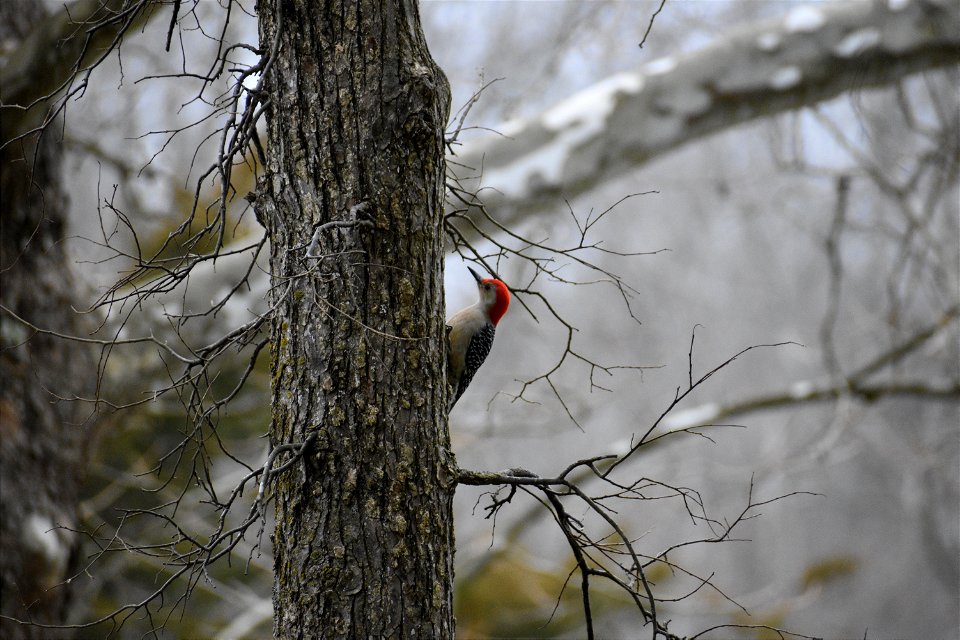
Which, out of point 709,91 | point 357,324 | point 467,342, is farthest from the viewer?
point 709,91

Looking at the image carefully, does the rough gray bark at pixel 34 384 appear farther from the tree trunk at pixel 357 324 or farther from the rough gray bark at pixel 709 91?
the rough gray bark at pixel 709 91

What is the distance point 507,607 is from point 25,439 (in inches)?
189

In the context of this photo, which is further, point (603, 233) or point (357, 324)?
point (603, 233)

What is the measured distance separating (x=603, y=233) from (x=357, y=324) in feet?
59.1

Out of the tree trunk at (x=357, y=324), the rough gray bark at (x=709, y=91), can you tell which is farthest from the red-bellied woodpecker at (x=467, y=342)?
the tree trunk at (x=357, y=324)

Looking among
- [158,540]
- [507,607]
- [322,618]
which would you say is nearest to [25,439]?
[322,618]

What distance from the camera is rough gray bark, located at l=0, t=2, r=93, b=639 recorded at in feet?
11.6

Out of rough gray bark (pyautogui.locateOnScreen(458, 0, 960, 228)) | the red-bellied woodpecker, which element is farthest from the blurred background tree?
the red-bellied woodpecker

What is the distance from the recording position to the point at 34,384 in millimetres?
3814

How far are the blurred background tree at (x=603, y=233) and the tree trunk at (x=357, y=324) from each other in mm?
211

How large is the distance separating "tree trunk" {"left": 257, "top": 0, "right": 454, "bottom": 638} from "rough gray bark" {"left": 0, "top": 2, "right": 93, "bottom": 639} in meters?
2.07

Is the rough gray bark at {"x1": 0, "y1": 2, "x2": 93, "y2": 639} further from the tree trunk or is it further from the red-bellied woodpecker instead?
the tree trunk

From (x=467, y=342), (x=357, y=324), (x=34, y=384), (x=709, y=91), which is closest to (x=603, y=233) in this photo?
(x=709, y=91)

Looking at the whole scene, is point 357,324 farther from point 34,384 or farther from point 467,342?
point 34,384
